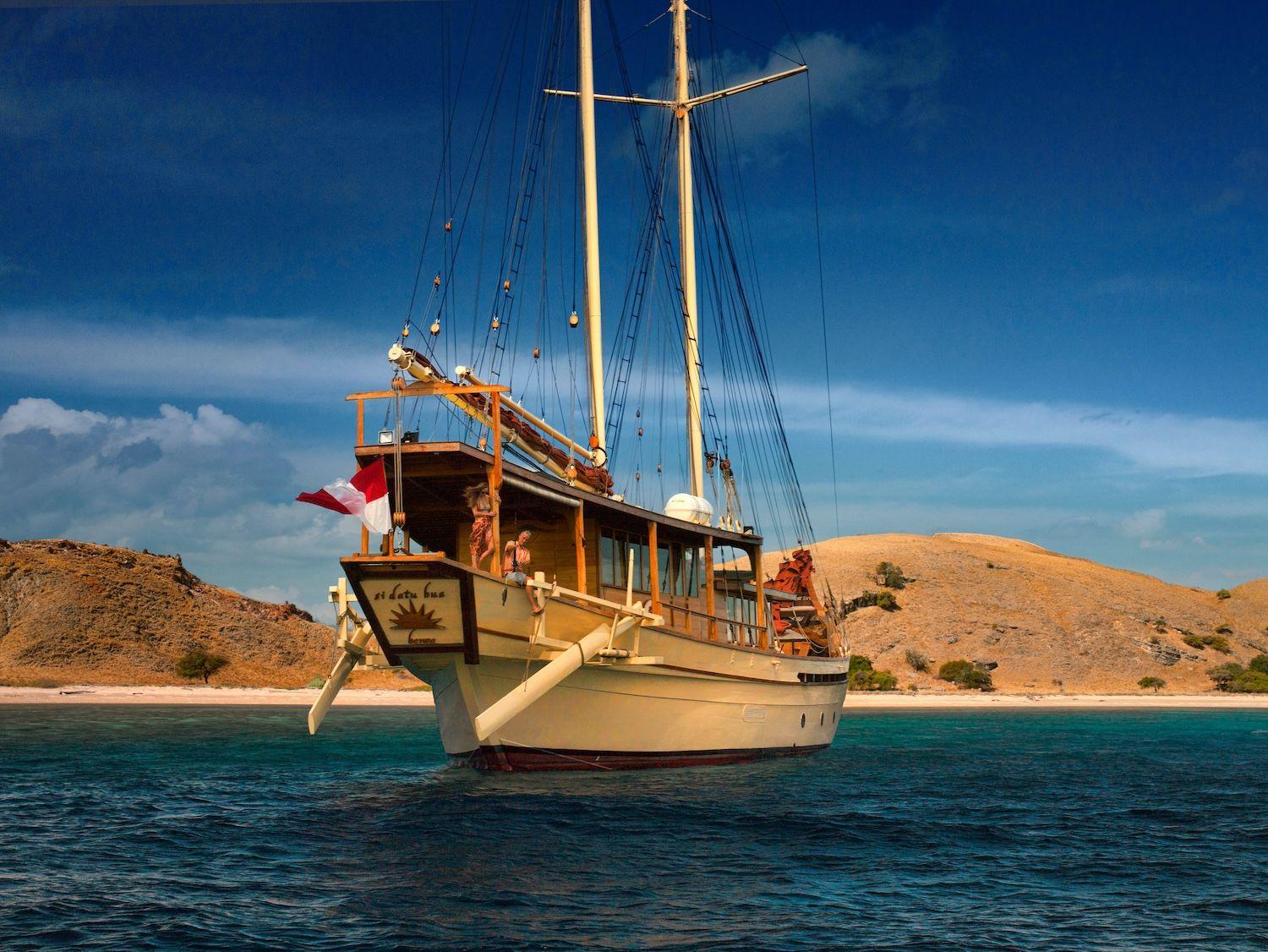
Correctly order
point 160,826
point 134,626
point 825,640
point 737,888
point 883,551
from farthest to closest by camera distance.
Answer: point 883,551, point 134,626, point 825,640, point 160,826, point 737,888

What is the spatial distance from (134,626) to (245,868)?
230 feet

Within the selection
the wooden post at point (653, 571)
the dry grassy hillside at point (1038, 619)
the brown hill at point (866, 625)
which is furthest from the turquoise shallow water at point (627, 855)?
A: the dry grassy hillside at point (1038, 619)

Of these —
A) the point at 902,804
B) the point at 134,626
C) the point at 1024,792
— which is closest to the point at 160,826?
the point at 902,804

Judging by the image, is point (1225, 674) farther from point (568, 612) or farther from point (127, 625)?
point (127, 625)

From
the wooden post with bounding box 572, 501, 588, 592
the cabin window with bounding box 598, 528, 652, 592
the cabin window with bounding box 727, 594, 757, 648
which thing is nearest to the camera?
the wooden post with bounding box 572, 501, 588, 592

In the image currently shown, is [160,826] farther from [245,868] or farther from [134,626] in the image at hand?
[134,626]

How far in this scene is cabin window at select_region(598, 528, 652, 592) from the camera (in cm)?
2514

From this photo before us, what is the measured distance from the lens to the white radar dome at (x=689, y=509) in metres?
28.2

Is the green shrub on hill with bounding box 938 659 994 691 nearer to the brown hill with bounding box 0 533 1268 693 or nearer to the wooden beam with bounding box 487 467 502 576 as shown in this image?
the brown hill with bounding box 0 533 1268 693

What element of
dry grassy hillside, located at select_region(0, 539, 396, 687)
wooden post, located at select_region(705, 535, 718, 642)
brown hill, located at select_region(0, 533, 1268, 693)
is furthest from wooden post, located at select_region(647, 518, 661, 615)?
dry grassy hillside, located at select_region(0, 539, 396, 687)

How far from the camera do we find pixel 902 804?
2189 centimetres

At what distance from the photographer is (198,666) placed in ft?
241

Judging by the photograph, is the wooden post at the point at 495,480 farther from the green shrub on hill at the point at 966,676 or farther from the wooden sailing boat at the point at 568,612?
the green shrub on hill at the point at 966,676

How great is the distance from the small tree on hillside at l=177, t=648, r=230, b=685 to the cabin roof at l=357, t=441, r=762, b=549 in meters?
55.6
